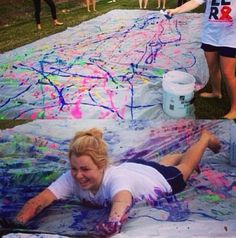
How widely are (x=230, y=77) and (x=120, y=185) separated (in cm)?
155

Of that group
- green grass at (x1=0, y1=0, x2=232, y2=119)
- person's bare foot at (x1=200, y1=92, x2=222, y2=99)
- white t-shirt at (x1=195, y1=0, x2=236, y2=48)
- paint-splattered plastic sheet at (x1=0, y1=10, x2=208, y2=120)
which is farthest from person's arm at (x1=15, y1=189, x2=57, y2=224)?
green grass at (x1=0, y1=0, x2=232, y2=119)

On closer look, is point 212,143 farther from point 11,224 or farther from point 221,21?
point 11,224

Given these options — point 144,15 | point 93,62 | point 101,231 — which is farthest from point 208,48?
point 144,15

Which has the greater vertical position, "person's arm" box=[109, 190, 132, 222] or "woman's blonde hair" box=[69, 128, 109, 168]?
"woman's blonde hair" box=[69, 128, 109, 168]

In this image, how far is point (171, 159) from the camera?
8.33 ft

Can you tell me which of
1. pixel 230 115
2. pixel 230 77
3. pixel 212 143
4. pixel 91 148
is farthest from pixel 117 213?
pixel 230 77

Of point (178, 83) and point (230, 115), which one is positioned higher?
point (178, 83)

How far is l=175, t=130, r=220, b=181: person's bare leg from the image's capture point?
2.38 metres

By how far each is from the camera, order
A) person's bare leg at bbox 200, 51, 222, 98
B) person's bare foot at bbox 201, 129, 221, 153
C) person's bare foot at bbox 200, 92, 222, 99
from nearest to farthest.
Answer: person's bare foot at bbox 201, 129, 221, 153 < person's bare leg at bbox 200, 51, 222, 98 < person's bare foot at bbox 200, 92, 222, 99

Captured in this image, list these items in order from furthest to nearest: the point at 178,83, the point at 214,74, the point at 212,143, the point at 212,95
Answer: the point at 212,95 → the point at 214,74 → the point at 178,83 → the point at 212,143

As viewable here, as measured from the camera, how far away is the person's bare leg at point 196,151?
2379mm

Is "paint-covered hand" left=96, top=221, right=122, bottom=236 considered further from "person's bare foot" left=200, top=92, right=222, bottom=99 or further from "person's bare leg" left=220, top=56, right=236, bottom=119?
"person's bare foot" left=200, top=92, right=222, bottom=99

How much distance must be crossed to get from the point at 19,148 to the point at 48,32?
319 cm

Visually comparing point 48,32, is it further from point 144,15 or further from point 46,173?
point 46,173
